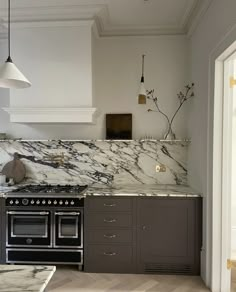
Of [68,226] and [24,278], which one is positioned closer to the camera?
[24,278]

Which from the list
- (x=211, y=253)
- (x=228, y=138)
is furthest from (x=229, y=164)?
(x=211, y=253)

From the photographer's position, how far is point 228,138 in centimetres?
261

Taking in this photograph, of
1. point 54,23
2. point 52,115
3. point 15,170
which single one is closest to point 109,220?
point 52,115

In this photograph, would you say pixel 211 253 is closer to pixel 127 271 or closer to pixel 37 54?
pixel 127 271

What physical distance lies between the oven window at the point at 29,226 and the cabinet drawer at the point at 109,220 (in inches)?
20.2

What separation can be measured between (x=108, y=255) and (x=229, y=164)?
5.30ft

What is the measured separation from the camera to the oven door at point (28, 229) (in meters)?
3.09

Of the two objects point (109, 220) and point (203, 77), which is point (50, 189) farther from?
point (203, 77)

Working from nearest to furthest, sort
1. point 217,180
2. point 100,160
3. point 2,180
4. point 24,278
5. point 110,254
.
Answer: point 24,278, point 217,180, point 110,254, point 2,180, point 100,160

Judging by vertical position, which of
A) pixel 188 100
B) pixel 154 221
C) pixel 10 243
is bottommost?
pixel 10 243

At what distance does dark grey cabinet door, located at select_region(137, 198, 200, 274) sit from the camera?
3.01 meters

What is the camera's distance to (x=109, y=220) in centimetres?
307

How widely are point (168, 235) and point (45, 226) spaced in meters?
1.36

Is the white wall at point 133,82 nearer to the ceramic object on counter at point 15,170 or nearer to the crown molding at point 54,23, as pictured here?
the ceramic object on counter at point 15,170
